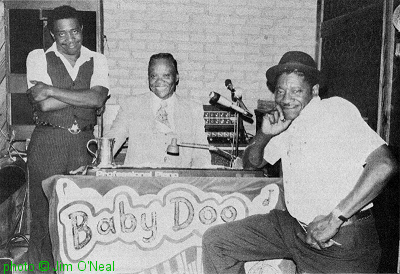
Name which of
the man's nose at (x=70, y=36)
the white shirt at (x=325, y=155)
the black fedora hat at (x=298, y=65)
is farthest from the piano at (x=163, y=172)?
the man's nose at (x=70, y=36)

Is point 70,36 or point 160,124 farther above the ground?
point 70,36

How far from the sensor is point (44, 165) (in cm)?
379

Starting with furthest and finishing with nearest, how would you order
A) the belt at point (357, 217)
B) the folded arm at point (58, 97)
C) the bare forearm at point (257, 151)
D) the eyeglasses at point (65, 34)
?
the eyeglasses at point (65, 34) → the folded arm at point (58, 97) → the bare forearm at point (257, 151) → the belt at point (357, 217)

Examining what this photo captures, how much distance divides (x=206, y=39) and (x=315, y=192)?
11.4ft

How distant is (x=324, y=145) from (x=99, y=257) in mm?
1639

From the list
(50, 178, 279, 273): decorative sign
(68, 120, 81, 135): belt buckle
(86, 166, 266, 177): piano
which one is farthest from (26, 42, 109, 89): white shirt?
(50, 178, 279, 273): decorative sign

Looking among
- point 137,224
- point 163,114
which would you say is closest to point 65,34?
point 163,114

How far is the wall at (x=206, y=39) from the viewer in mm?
5574

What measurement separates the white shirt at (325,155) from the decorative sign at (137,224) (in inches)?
18.4

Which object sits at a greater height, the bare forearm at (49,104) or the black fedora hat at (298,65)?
the black fedora hat at (298,65)

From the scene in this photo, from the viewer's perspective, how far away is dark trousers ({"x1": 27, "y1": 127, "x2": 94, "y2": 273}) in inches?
149

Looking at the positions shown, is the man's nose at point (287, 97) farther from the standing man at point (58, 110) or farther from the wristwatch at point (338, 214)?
the standing man at point (58, 110)

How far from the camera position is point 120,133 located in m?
4.04

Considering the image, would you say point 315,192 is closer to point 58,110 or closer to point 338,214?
point 338,214
